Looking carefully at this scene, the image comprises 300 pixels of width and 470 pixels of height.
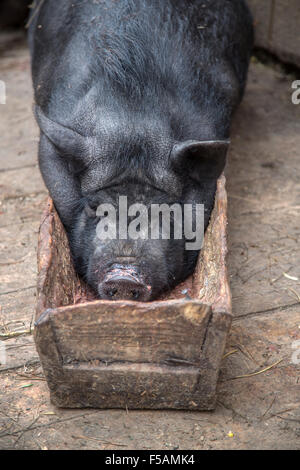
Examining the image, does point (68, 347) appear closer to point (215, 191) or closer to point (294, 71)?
point (215, 191)

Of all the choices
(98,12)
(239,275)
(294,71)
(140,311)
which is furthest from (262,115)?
(140,311)

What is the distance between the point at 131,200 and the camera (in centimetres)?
330

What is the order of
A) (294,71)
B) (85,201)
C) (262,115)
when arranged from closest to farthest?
(85,201)
(262,115)
(294,71)

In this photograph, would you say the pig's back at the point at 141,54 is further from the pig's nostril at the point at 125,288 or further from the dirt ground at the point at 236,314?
the pig's nostril at the point at 125,288

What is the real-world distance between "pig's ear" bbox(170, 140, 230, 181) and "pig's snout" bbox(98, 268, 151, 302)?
0.65 meters

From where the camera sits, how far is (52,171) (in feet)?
12.3

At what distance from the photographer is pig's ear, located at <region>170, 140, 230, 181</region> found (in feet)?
10.7

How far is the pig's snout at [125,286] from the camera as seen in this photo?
3.07 meters

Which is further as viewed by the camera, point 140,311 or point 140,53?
point 140,53

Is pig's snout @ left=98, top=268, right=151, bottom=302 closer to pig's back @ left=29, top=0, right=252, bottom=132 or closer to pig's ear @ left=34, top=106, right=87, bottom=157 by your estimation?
pig's ear @ left=34, top=106, right=87, bottom=157

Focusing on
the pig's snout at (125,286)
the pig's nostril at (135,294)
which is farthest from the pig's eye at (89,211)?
the pig's nostril at (135,294)

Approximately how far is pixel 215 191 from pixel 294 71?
9.70ft

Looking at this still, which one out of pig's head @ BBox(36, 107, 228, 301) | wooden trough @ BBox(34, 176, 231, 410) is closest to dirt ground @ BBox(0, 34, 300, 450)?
wooden trough @ BBox(34, 176, 231, 410)

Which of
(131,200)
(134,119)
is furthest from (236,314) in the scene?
(134,119)
